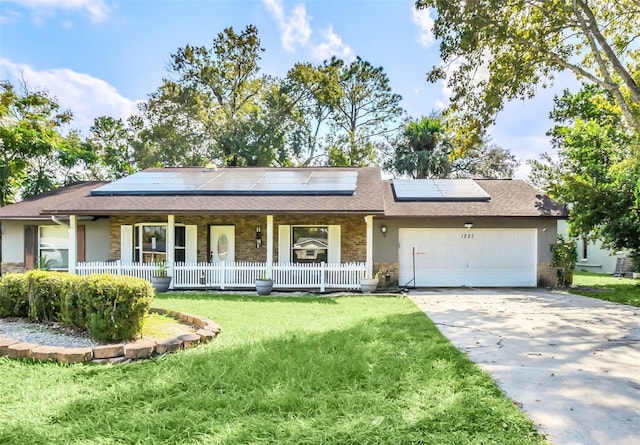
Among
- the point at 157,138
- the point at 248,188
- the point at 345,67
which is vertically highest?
the point at 345,67

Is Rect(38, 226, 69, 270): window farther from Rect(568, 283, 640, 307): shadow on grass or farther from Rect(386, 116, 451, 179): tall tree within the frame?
Rect(386, 116, 451, 179): tall tree

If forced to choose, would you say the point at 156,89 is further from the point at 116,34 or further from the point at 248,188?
the point at 248,188

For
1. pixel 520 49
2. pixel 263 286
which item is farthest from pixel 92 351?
pixel 520 49

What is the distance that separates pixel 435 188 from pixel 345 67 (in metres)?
16.1

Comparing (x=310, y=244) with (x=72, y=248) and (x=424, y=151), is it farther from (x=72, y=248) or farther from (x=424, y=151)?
(x=424, y=151)

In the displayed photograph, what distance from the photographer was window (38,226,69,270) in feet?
48.2

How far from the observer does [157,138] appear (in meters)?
25.5

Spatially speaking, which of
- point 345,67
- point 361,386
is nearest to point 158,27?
point 361,386

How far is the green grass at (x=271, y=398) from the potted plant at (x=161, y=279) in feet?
22.4

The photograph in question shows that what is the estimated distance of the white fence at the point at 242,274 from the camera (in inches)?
483

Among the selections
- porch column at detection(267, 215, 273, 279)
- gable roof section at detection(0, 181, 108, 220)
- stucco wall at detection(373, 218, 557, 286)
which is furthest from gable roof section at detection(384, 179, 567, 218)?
gable roof section at detection(0, 181, 108, 220)

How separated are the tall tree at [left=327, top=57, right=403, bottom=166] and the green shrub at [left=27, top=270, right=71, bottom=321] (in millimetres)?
22722

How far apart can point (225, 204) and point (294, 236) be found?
2712 mm

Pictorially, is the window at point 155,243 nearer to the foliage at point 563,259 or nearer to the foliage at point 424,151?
the foliage at point 563,259
